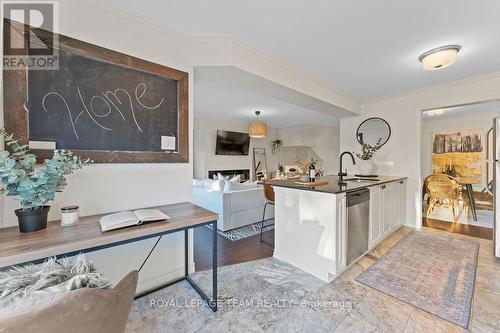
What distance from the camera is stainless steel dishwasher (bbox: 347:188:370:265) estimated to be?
2.10m

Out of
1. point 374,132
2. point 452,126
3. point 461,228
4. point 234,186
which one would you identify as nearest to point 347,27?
point 234,186

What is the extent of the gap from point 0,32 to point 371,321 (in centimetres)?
309

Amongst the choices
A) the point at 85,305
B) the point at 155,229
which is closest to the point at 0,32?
the point at 155,229

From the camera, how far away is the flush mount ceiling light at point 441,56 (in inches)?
84.1

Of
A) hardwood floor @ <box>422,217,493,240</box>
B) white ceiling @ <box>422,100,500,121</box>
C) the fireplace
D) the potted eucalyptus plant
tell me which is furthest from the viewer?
the fireplace

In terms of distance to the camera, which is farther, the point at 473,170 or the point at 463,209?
the point at 473,170

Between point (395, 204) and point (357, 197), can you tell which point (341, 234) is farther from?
Answer: point (395, 204)

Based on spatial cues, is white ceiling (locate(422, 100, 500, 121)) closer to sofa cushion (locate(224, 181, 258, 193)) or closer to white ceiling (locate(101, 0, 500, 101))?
white ceiling (locate(101, 0, 500, 101))

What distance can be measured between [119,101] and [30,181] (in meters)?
0.84

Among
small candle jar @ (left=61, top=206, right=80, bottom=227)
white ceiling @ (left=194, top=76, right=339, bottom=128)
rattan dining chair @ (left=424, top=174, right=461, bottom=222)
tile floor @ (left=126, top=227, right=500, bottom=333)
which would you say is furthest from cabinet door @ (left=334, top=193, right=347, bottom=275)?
rattan dining chair @ (left=424, top=174, right=461, bottom=222)

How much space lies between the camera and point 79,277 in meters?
0.76

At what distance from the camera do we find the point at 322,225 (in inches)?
80.0

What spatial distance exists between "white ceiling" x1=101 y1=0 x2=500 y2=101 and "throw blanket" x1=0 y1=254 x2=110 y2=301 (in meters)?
1.82

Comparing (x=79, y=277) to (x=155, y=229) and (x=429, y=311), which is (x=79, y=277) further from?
(x=429, y=311)
